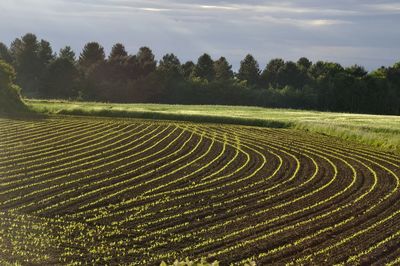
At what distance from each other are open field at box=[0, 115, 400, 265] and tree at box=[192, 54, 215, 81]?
75289mm

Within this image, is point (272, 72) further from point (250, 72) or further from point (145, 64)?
point (145, 64)

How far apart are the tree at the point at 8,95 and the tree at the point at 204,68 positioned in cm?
5732

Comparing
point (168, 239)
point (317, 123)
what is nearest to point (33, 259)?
point (168, 239)

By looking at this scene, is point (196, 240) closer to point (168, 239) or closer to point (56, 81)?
point (168, 239)

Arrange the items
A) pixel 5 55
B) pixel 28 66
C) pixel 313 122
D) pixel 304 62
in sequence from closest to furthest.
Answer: pixel 313 122
pixel 28 66
pixel 5 55
pixel 304 62

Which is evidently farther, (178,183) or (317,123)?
(317,123)

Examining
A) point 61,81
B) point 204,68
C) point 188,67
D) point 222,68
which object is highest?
point 188,67

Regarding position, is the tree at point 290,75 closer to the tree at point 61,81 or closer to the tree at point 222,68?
the tree at point 222,68

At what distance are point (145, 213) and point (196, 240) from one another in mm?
3148

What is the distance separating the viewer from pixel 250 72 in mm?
115562

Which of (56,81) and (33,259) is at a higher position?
(56,81)

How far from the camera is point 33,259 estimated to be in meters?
14.8

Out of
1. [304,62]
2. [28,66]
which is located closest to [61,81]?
[28,66]

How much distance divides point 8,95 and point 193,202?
124 ft
